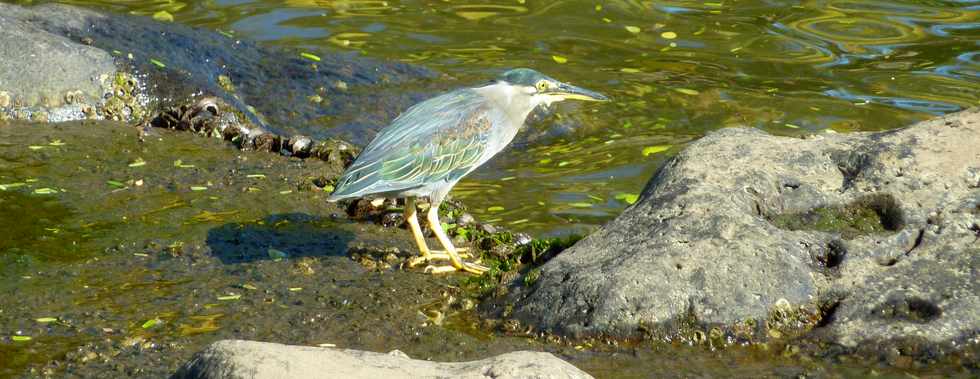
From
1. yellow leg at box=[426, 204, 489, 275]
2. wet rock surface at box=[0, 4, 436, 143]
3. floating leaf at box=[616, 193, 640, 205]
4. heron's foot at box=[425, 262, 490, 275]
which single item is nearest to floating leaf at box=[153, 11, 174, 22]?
wet rock surface at box=[0, 4, 436, 143]

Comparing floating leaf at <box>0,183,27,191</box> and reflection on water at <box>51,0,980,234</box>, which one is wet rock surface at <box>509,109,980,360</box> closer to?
reflection on water at <box>51,0,980,234</box>

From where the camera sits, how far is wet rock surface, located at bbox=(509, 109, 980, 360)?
5.45 meters

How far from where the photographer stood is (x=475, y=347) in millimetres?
5680

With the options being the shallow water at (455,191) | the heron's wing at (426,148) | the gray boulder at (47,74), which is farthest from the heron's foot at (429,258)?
the gray boulder at (47,74)

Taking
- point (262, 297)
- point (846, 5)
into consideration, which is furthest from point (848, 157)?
point (846, 5)

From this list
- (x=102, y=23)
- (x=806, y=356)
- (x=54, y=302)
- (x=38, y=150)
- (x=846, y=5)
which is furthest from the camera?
(x=846, y=5)

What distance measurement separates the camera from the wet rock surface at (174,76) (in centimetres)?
917

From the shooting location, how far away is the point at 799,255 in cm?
570

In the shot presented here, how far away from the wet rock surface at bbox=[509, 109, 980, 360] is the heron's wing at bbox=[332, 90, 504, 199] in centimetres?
105

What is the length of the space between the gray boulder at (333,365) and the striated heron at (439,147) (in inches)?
96.6

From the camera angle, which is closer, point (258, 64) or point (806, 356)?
point (806, 356)

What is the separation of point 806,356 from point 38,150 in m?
5.34

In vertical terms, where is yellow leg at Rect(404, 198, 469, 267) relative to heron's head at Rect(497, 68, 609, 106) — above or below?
below

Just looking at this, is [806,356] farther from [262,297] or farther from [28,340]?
[28,340]
